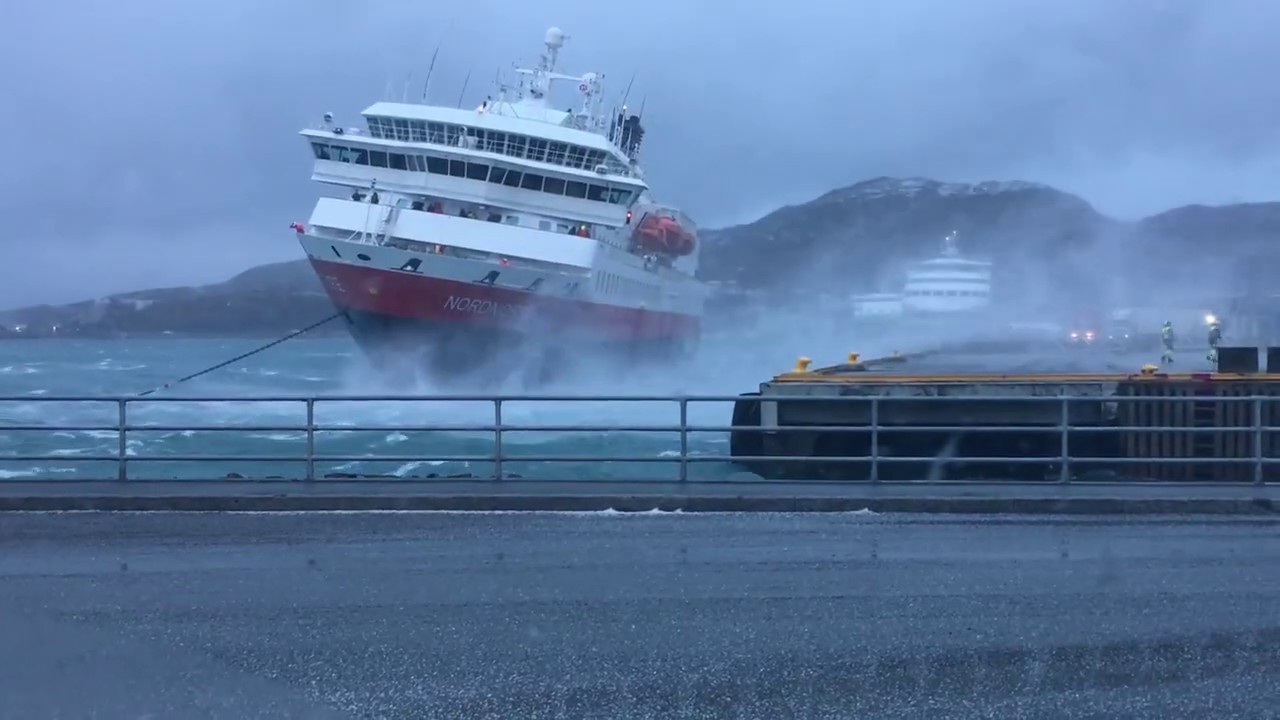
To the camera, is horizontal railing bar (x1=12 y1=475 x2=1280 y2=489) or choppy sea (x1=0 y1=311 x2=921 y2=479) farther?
choppy sea (x1=0 y1=311 x2=921 y2=479)

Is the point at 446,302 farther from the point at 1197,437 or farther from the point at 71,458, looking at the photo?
the point at 71,458

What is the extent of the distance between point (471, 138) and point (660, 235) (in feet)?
26.9

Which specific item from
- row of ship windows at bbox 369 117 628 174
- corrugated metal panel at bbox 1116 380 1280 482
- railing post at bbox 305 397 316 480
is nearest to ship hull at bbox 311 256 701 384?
row of ship windows at bbox 369 117 628 174

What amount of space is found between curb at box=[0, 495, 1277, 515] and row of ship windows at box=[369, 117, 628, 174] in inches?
1103

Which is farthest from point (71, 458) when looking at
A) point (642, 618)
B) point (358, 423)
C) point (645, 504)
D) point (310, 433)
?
Result: point (358, 423)

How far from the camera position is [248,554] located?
10305 mm

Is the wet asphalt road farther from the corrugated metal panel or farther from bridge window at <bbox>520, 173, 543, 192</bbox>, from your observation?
bridge window at <bbox>520, 173, 543, 192</bbox>

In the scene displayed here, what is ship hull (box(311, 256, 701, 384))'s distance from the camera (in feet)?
123

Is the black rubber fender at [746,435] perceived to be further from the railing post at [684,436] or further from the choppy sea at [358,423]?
the railing post at [684,436]

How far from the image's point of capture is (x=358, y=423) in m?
32.9

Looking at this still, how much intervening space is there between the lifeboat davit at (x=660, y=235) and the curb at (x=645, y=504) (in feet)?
106

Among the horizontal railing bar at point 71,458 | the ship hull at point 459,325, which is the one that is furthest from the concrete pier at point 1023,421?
the ship hull at point 459,325

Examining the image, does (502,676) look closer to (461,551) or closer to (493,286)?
(461,551)

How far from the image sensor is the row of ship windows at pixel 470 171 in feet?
130
